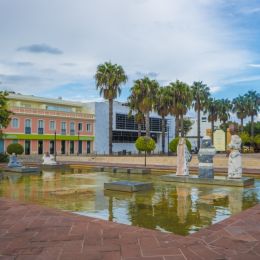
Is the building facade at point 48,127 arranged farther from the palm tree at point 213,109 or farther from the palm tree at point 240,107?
the palm tree at point 240,107

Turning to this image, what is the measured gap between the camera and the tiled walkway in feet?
16.4

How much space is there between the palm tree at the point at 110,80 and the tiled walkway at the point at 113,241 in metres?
35.9

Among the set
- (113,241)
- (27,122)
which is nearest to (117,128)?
(27,122)

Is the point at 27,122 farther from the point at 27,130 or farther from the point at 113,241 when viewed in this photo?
the point at 113,241

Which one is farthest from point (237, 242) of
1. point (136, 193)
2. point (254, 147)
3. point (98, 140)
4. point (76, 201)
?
point (254, 147)

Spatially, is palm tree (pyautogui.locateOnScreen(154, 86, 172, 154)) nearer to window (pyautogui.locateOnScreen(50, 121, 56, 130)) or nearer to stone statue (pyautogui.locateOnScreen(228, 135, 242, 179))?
Answer: window (pyautogui.locateOnScreen(50, 121, 56, 130))

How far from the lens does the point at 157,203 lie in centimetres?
984

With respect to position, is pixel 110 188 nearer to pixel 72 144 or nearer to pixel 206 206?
pixel 206 206

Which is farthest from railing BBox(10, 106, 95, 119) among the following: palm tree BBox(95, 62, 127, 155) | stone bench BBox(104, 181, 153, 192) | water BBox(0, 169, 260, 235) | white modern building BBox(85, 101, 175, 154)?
stone bench BBox(104, 181, 153, 192)

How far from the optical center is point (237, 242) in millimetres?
5559

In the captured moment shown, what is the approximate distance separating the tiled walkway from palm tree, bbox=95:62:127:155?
35895 millimetres

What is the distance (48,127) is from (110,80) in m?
14.0

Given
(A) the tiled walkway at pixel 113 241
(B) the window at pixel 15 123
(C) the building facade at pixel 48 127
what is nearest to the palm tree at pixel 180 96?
(C) the building facade at pixel 48 127

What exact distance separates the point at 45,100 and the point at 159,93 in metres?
21.3
